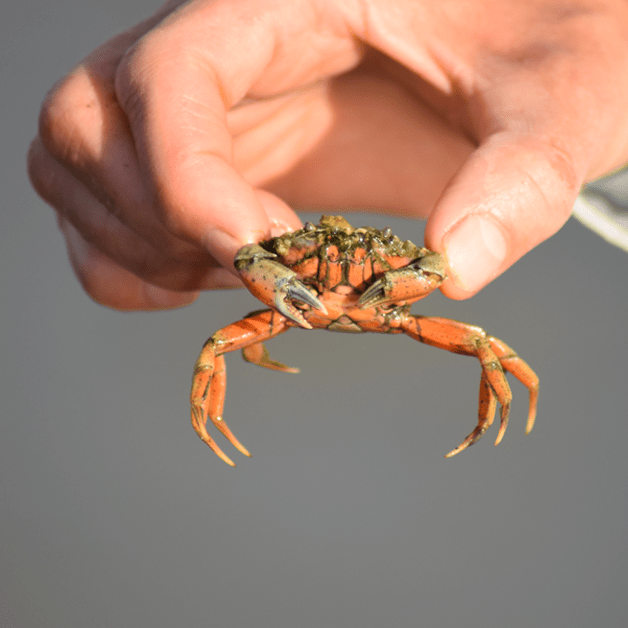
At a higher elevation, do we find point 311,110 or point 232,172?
point 311,110

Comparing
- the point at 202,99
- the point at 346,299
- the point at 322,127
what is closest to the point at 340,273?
the point at 346,299

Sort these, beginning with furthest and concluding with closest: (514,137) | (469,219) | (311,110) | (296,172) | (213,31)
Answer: (296,172) → (311,110) → (213,31) → (514,137) → (469,219)

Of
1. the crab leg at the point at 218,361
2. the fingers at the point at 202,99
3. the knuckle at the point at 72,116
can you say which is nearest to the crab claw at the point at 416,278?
the fingers at the point at 202,99

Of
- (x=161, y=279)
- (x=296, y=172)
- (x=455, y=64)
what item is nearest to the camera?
(x=455, y=64)

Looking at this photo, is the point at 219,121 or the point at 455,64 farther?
the point at 455,64

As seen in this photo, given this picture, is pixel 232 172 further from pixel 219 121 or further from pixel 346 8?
pixel 346 8

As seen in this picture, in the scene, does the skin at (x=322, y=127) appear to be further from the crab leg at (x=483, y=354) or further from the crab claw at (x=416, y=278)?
the crab leg at (x=483, y=354)

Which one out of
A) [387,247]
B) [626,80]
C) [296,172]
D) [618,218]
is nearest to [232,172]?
[387,247]
